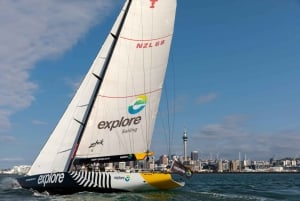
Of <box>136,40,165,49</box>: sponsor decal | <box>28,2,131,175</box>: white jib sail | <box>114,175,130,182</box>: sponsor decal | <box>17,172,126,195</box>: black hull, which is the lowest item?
<box>17,172,126,195</box>: black hull

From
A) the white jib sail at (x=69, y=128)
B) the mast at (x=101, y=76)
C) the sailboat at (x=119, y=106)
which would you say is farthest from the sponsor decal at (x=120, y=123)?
the white jib sail at (x=69, y=128)

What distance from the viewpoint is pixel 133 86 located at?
99.4ft

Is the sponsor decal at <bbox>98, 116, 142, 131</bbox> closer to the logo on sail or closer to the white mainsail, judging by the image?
the white mainsail

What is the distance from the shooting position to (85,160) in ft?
95.6

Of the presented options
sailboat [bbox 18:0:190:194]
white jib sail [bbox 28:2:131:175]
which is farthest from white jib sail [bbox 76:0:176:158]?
white jib sail [bbox 28:2:131:175]

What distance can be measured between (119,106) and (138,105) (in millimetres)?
1407

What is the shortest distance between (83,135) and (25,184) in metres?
4.93

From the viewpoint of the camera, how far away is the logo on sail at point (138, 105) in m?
30.2

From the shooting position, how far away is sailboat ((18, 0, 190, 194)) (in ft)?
96.1

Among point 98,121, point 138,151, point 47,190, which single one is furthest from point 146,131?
point 47,190

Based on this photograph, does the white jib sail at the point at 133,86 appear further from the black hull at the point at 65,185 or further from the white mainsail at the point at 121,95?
the black hull at the point at 65,185

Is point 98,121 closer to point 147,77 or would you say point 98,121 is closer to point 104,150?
point 104,150

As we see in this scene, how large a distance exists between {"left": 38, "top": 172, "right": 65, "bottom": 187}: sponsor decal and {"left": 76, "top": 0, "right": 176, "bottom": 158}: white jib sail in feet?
6.80

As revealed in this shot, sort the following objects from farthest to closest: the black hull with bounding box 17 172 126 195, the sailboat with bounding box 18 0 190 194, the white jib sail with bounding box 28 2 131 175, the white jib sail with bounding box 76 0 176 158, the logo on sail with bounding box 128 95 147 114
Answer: the logo on sail with bounding box 128 95 147 114, the white jib sail with bounding box 28 2 131 175, the white jib sail with bounding box 76 0 176 158, the sailboat with bounding box 18 0 190 194, the black hull with bounding box 17 172 126 195
